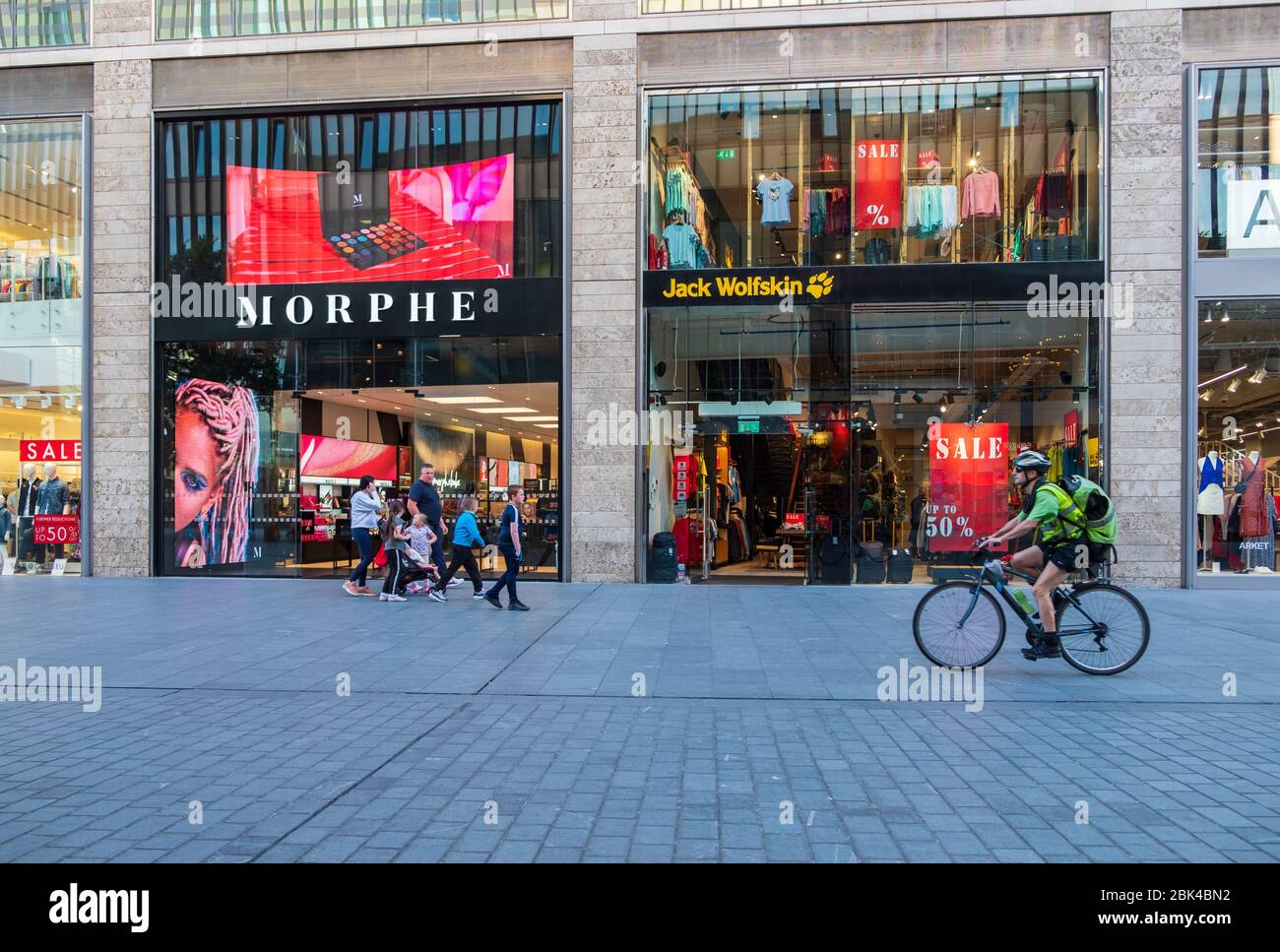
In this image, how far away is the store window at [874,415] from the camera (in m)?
15.1

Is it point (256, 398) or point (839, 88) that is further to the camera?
point (256, 398)

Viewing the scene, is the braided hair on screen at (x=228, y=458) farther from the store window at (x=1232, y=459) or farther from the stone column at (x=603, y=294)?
the store window at (x=1232, y=459)

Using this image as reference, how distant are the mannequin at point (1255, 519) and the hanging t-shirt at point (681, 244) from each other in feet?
A: 31.5

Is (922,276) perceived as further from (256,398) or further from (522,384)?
(256,398)

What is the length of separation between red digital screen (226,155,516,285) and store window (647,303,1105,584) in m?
3.55

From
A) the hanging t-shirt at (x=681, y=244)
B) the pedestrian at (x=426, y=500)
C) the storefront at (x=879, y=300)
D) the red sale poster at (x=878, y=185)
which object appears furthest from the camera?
the hanging t-shirt at (x=681, y=244)

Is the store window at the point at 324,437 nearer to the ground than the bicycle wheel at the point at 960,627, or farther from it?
farther from it

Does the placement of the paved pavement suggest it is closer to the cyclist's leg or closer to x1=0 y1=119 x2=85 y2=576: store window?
the cyclist's leg

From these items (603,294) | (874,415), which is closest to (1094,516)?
(874,415)

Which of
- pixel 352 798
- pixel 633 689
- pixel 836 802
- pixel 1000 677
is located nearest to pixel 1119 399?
pixel 1000 677

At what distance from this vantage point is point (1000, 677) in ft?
24.9

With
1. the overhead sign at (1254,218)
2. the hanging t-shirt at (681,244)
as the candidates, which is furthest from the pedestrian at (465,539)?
the overhead sign at (1254,218)

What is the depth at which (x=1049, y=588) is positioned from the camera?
7.69 m
